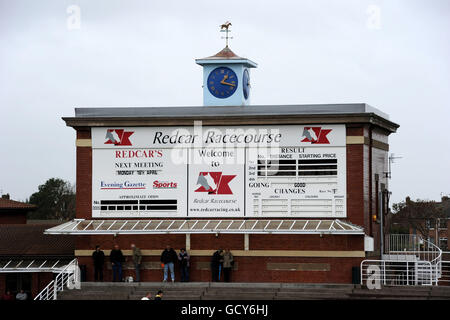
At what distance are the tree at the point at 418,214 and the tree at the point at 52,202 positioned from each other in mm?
28040

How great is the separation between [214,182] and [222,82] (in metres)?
5.25

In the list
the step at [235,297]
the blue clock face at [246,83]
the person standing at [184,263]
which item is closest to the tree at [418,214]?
the blue clock face at [246,83]

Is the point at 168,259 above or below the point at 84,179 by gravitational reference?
below

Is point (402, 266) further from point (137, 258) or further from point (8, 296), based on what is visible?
point (8, 296)

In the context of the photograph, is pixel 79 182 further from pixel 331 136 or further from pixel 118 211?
pixel 331 136

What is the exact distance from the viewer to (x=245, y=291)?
3453 centimetres

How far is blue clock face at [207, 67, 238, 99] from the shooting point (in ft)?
133

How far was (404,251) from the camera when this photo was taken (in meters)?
39.5

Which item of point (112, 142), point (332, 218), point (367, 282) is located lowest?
point (367, 282)

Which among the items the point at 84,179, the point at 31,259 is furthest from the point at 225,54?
the point at 31,259

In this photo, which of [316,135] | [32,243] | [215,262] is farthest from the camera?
[32,243]

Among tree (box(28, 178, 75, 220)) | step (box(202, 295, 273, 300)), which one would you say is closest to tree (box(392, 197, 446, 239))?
tree (box(28, 178, 75, 220))
